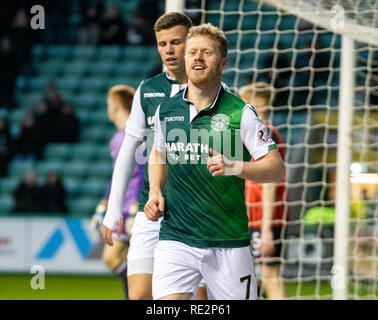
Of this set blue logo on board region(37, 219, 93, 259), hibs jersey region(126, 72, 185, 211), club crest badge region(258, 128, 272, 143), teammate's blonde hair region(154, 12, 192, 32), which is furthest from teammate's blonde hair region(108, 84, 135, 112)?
blue logo on board region(37, 219, 93, 259)

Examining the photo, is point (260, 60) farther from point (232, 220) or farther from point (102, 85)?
Result: point (232, 220)

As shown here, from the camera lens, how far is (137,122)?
443 cm

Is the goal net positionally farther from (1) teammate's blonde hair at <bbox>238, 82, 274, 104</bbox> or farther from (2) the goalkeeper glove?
(2) the goalkeeper glove

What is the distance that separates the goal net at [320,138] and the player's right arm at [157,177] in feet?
6.16

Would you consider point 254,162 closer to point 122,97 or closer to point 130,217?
point 130,217

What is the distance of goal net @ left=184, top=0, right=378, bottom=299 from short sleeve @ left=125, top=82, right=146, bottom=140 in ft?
4.44

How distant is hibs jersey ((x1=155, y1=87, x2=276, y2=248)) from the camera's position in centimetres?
375

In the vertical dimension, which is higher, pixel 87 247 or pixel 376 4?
pixel 376 4

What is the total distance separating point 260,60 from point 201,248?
33.4ft

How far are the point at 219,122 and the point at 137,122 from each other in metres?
0.79

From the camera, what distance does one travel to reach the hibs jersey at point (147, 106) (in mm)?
4410

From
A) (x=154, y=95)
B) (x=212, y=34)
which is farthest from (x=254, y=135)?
(x=154, y=95)

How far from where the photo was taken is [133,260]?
4.48 m
